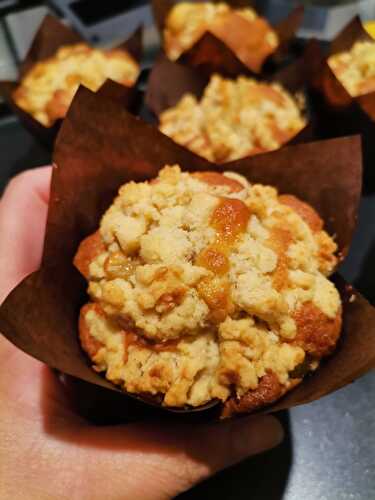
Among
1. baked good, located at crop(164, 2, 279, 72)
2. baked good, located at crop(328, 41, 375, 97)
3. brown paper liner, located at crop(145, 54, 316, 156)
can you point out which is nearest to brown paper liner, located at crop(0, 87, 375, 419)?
baked good, located at crop(328, 41, 375, 97)

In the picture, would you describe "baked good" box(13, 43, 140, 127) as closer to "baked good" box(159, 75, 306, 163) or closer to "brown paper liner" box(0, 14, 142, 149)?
"brown paper liner" box(0, 14, 142, 149)

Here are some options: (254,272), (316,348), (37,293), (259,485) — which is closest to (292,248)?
(254,272)

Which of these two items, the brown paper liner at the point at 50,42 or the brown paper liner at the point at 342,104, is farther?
the brown paper liner at the point at 50,42

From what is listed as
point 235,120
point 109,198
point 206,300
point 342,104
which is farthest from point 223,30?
point 206,300

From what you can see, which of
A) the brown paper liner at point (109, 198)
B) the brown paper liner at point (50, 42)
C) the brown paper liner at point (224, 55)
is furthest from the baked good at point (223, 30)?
the brown paper liner at point (109, 198)

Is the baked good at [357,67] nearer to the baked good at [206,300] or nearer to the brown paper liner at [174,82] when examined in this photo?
the brown paper liner at [174,82]

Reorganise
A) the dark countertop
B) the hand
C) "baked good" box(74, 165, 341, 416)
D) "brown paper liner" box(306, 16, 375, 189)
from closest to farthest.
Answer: "baked good" box(74, 165, 341, 416), the hand, the dark countertop, "brown paper liner" box(306, 16, 375, 189)
